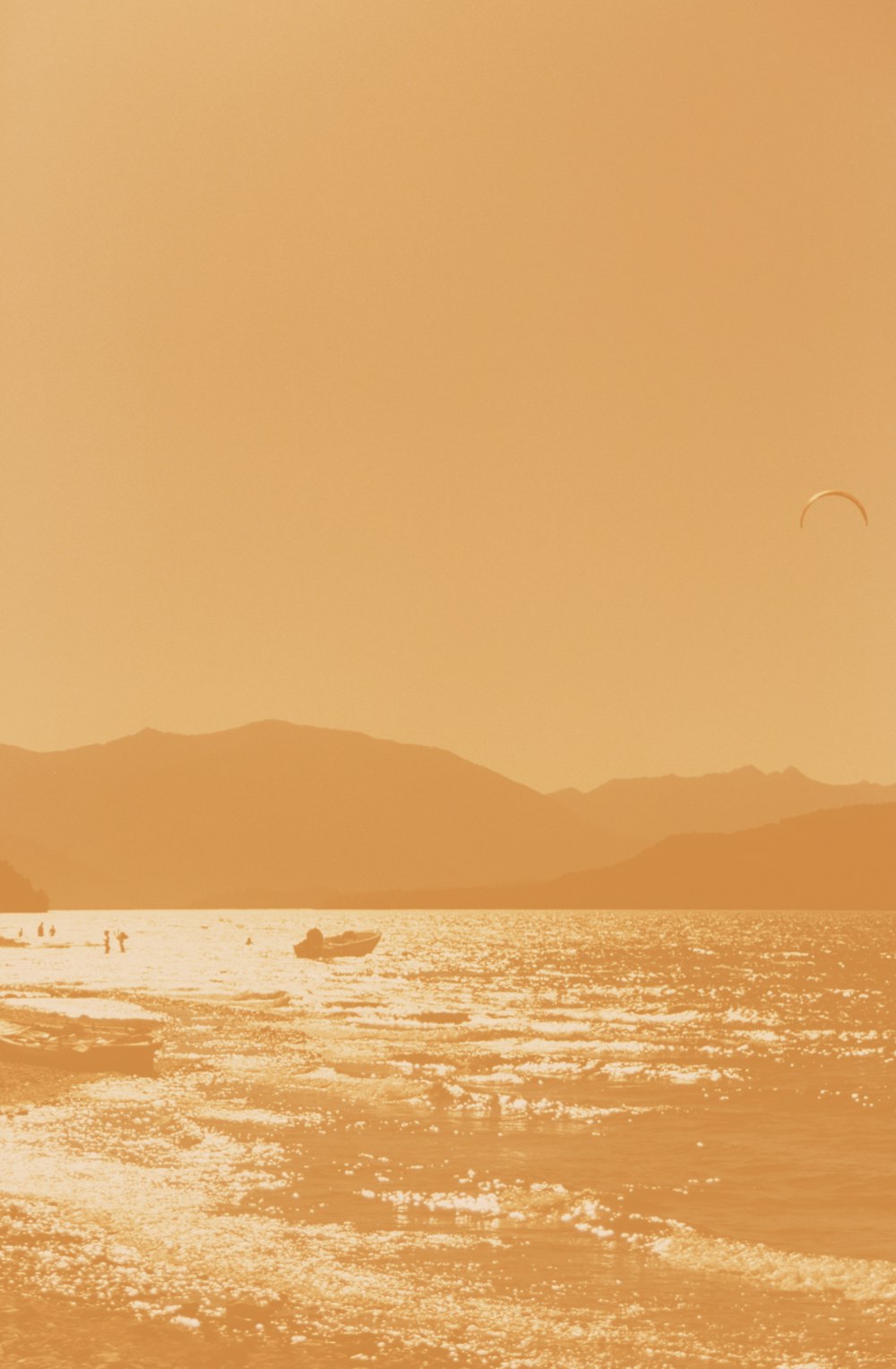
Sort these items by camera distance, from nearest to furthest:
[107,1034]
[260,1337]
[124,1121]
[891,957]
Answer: [260,1337]
[124,1121]
[107,1034]
[891,957]

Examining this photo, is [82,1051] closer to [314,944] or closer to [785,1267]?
[785,1267]

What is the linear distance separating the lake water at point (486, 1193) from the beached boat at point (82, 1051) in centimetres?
136

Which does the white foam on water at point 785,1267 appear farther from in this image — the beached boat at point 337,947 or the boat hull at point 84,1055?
the beached boat at point 337,947

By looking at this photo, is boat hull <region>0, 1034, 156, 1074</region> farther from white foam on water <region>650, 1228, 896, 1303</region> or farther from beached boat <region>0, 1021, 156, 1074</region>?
white foam on water <region>650, 1228, 896, 1303</region>

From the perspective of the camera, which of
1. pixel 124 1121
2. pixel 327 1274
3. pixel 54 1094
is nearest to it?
pixel 327 1274

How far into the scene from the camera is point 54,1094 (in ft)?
146

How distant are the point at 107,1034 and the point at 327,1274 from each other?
1361 inches

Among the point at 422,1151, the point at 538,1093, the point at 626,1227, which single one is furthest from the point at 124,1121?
the point at 626,1227

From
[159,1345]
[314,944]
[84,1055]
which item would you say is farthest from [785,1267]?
[314,944]

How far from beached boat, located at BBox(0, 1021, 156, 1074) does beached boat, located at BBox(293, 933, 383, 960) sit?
304 feet

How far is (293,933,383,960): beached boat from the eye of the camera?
14650cm

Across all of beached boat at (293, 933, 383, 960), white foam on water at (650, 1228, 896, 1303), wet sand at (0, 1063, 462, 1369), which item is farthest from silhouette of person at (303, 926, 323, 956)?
wet sand at (0, 1063, 462, 1369)

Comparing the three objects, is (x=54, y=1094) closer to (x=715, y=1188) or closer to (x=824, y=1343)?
(x=715, y=1188)

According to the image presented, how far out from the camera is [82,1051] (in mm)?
51312
